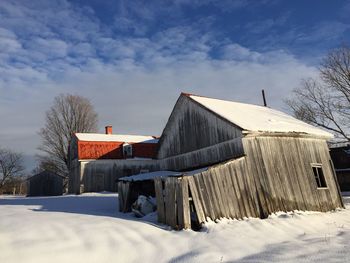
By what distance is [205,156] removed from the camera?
1684 centimetres

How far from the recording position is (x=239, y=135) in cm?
1431

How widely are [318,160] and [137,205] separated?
988cm

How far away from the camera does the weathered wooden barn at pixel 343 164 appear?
93.9ft

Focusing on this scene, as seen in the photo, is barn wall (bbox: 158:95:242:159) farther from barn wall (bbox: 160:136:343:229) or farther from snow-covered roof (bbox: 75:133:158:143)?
snow-covered roof (bbox: 75:133:158:143)

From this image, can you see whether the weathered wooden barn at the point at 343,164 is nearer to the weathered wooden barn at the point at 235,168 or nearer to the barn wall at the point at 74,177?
the weathered wooden barn at the point at 235,168

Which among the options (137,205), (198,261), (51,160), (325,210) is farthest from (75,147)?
Answer: (198,261)

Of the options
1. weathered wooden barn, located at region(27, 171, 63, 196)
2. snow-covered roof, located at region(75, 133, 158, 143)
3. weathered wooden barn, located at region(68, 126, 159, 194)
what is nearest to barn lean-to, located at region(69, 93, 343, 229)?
weathered wooden barn, located at region(68, 126, 159, 194)

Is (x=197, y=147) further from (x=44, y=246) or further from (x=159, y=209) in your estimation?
(x=44, y=246)

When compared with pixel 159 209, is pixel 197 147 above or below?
above

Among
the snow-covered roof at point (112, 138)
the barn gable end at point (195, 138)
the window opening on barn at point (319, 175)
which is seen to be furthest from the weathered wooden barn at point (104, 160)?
the window opening on barn at point (319, 175)

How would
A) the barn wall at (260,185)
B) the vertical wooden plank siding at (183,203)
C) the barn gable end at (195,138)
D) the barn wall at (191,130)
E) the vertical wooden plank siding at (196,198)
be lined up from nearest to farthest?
the vertical wooden plank siding at (183,203), the vertical wooden plank siding at (196,198), the barn wall at (260,185), the barn gable end at (195,138), the barn wall at (191,130)

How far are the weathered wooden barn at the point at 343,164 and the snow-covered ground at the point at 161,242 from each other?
18653 millimetres

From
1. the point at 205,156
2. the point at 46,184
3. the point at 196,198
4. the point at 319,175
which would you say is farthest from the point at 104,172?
the point at 196,198

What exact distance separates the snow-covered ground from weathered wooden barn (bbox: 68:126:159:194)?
17.5 m
